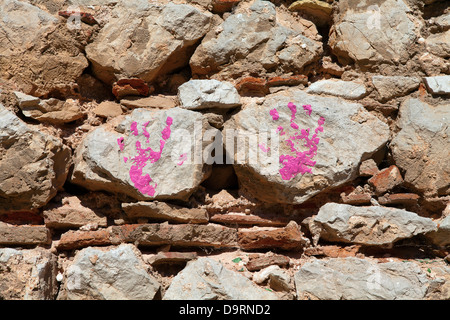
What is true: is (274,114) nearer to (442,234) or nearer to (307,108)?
(307,108)

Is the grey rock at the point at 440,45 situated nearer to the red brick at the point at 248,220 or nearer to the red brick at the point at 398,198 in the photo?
the red brick at the point at 398,198

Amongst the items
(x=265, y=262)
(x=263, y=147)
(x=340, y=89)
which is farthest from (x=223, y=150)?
(x=340, y=89)

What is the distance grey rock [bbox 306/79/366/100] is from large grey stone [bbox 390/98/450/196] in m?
0.32

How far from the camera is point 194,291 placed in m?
2.34

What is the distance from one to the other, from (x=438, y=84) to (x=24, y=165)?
95.4 inches

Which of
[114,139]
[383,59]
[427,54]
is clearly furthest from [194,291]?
[427,54]

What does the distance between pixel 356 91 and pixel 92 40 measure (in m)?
1.65

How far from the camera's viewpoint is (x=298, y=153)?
2613mm

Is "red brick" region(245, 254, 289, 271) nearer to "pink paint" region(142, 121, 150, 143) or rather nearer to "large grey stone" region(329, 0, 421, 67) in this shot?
"pink paint" region(142, 121, 150, 143)

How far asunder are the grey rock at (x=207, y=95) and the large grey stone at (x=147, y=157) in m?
0.07

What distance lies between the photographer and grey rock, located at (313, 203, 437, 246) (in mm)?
2541

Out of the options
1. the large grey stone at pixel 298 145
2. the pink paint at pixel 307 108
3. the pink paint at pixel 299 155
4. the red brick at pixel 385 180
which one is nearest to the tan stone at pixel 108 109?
the large grey stone at pixel 298 145

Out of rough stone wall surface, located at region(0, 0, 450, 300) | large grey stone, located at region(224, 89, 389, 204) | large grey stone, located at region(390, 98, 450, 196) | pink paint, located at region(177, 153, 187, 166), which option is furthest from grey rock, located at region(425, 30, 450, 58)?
pink paint, located at region(177, 153, 187, 166)

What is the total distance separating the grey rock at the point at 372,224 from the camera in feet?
8.34
